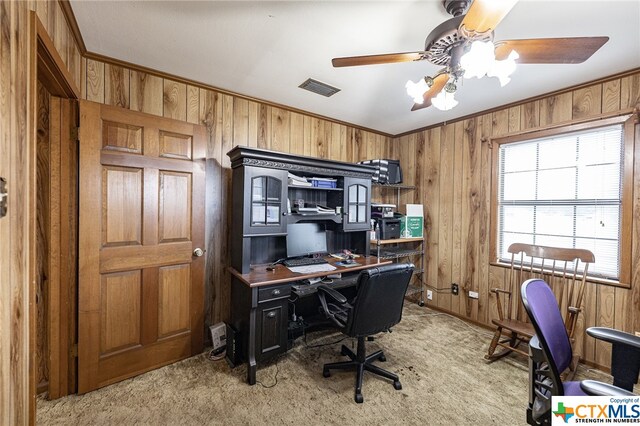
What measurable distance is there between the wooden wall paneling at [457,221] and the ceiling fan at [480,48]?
1.98m

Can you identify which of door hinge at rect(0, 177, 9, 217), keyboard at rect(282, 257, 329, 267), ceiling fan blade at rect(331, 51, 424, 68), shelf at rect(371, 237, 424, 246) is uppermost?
ceiling fan blade at rect(331, 51, 424, 68)

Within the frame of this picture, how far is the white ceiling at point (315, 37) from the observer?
1.52 meters

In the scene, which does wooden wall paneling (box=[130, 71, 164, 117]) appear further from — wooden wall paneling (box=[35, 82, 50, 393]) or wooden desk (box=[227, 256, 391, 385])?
wooden desk (box=[227, 256, 391, 385])

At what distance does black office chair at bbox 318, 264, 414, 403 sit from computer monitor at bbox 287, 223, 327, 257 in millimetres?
755

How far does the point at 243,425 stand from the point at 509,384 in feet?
6.55

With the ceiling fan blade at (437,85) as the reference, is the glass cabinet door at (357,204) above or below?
below

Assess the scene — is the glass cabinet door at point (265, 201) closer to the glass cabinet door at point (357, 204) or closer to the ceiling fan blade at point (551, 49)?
the glass cabinet door at point (357, 204)

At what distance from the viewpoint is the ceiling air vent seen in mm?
2420

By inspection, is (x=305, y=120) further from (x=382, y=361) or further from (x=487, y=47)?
(x=382, y=361)

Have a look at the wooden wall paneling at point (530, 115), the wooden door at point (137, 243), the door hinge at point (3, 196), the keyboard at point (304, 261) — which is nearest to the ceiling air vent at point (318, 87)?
the wooden door at point (137, 243)

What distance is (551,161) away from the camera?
8.69ft

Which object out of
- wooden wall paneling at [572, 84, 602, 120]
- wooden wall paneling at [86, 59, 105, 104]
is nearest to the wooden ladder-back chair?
wooden wall paneling at [572, 84, 602, 120]

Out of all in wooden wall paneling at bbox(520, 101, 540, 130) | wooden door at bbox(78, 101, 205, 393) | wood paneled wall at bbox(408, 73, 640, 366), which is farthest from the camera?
wooden wall paneling at bbox(520, 101, 540, 130)

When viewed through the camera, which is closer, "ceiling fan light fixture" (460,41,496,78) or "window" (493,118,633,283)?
"ceiling fan light fixture" (460,41,496,78)
